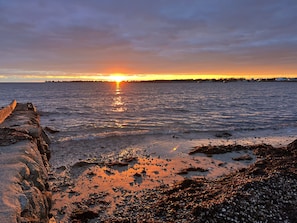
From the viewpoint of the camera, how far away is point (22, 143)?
8734 mm

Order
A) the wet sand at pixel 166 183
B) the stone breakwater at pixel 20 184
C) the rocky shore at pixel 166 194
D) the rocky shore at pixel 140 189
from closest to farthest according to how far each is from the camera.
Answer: the stone breakwater at pixel 20 184 < the rocky shore at pixel 140 189 < the rocky shore at pixel 166 194 < the wet sand at pixel 166 183

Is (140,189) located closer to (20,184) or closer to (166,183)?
(166,183)

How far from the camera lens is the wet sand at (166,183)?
21.9 ft

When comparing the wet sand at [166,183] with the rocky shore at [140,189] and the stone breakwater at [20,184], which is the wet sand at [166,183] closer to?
the rocky shore at [140,189]

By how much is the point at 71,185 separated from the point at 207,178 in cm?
542

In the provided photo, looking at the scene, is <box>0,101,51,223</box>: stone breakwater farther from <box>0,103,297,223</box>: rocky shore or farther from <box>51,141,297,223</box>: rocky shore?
<box>51,141,297,223</box>: rocky shore

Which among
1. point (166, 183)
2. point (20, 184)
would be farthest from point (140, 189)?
point (20, 184)

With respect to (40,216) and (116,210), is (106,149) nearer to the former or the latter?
(116,210)

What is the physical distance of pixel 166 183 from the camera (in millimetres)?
9703

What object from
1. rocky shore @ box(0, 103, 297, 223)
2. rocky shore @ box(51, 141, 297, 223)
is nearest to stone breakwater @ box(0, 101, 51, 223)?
rocky shore @ box(0, 103, 297, 223)

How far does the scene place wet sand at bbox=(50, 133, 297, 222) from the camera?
6676mm

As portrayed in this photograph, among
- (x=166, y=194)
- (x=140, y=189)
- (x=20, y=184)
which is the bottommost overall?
(x=140, y=189)

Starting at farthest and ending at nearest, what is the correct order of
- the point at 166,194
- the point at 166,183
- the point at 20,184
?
the point at 166,183 < the point at 166,194 < the point at 20,184

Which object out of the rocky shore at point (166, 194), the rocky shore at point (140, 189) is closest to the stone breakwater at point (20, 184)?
the rocky shore at point (140, 189)
